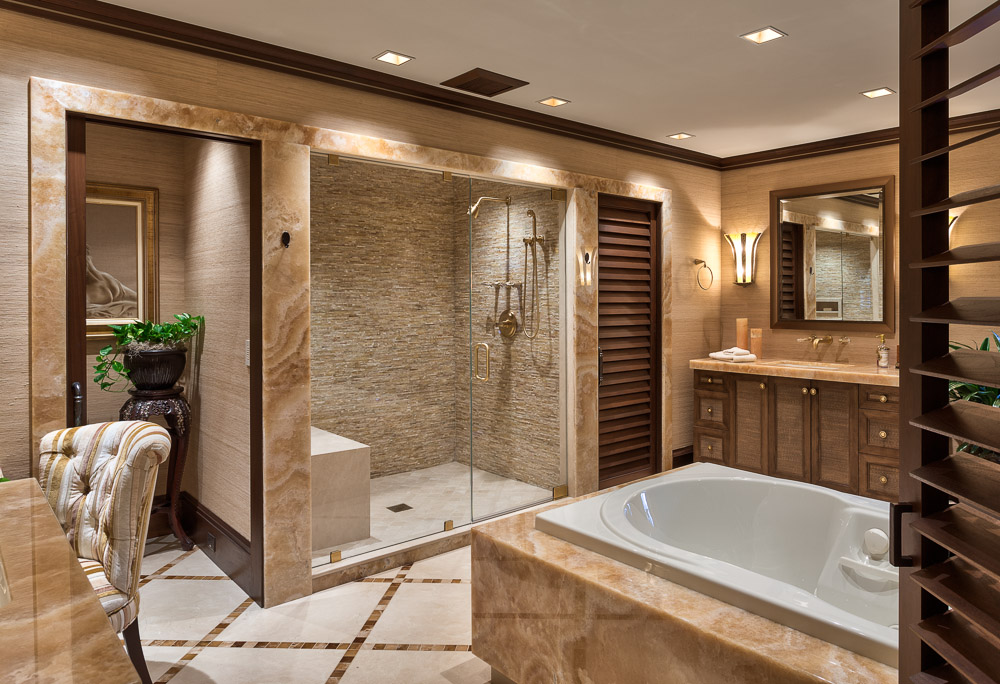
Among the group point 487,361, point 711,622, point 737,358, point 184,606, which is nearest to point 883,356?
point 737,358

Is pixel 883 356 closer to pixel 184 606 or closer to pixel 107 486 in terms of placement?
pixel 184 606

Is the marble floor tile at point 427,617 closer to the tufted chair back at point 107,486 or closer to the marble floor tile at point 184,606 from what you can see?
the marble floor tile at point 184,606

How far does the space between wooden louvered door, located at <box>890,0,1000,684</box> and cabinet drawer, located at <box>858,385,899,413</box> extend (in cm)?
357

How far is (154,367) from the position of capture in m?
3.39

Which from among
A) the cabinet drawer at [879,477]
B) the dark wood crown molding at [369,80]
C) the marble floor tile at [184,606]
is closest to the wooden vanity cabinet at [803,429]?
the cabinet drawer at [879,477]

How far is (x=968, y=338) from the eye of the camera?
4023mm

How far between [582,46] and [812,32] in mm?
952

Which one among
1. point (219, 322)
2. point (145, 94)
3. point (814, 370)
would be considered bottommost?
point (814, 370)

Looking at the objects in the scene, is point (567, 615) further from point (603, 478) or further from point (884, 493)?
point (884, 493)

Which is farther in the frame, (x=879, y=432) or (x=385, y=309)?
(x=879, y=432)

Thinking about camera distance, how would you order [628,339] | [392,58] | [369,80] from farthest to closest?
1. [628,339]
2. [369,80]
3. [392,58]

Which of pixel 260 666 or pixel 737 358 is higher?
pixel 737 358

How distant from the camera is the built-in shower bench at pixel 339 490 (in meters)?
3.12

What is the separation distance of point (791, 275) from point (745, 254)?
384mm
